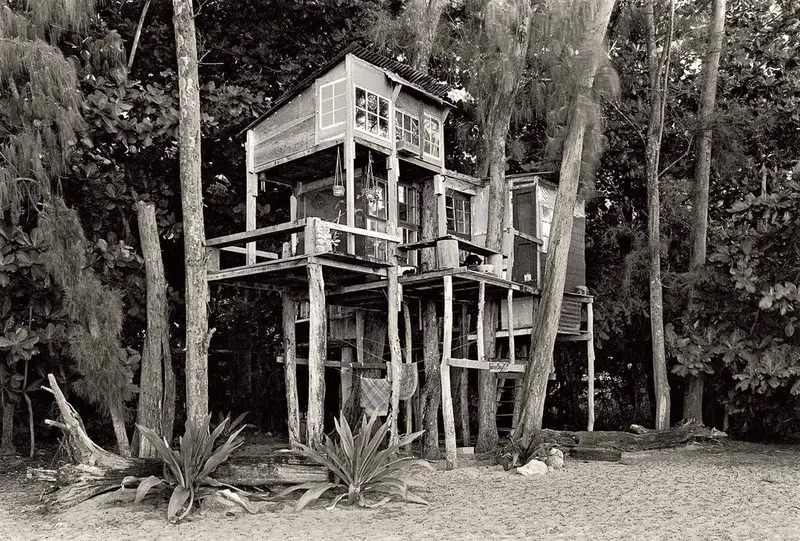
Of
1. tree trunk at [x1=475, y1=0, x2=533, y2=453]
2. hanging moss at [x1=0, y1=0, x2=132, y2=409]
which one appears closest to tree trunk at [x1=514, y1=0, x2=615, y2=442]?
tree trunk at [x1=475, y1=0, x2=533, y2=453]

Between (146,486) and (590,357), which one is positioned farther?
(590,357)

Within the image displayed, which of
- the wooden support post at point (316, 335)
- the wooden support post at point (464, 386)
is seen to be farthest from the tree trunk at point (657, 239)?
the wooden support post at point (316, 335)

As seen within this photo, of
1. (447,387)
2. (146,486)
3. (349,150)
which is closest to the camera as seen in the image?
(146,486)

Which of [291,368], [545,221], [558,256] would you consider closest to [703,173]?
[545,221]

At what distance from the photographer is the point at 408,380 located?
43.9ft

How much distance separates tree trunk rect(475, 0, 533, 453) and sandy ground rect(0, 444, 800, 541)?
114 inches

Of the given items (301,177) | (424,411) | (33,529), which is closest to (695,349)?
(424,411)

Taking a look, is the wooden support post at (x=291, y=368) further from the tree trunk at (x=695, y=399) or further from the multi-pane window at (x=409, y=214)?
the tree trunk at (x=695, y=399)

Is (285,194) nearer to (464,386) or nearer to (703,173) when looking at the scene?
(464,386)

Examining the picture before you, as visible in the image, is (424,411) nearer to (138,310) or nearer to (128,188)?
(138,310)

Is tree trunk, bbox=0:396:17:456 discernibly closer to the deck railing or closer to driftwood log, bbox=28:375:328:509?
driftwood log, bbox=28:375:328:509

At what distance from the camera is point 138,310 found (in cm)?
1530

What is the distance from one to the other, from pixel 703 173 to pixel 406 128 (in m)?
7.15

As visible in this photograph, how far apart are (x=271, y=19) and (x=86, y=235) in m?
6.77
